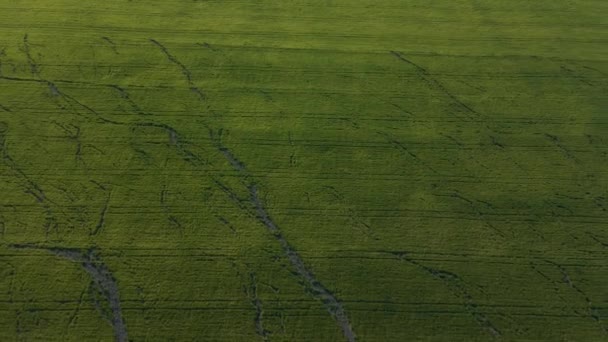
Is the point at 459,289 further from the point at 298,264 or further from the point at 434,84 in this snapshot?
the point at 434,84

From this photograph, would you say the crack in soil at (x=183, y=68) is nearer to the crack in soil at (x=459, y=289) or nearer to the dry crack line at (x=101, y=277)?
the dry crack line at (x=101, y=277)

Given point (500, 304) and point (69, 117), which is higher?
point (69, 117)

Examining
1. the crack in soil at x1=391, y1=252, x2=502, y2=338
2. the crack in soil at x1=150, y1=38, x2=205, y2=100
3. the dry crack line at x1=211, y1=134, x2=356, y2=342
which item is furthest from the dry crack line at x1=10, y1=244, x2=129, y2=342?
the crack in soil at x1=391, y1=252, x2=502, y2=338

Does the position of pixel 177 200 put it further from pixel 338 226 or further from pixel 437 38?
pixel 437 38

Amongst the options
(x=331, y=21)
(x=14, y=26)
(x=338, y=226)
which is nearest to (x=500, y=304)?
(x=338, y=226)

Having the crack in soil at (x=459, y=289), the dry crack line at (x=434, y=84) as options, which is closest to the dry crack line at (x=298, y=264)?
the crack in soil at (x=459, y=289)

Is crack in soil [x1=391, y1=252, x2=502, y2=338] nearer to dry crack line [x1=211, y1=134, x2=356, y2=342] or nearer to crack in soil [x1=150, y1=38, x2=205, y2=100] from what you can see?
dry crack line [x1=211, y1=134, x2=356, y2=342]
